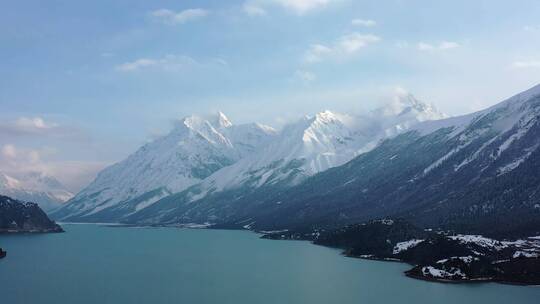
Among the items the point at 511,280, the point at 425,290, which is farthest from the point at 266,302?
the point at 511,280

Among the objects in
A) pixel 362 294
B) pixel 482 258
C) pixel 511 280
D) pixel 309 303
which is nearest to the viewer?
pixel 309 303

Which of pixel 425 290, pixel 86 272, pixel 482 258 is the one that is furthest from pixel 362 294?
pixel 86 272

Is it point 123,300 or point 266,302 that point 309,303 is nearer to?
point 266,302

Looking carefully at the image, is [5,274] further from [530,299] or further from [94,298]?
[530,299]

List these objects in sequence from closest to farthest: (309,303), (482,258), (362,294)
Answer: (309,303) → (362,294) → (482,258)

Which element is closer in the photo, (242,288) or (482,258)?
(242,288)

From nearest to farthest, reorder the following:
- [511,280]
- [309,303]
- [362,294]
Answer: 1. [309,303]
2. [362,294]
3. [511,280]

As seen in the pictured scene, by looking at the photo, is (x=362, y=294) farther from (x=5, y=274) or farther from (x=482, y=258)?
(x=5, y=274)
